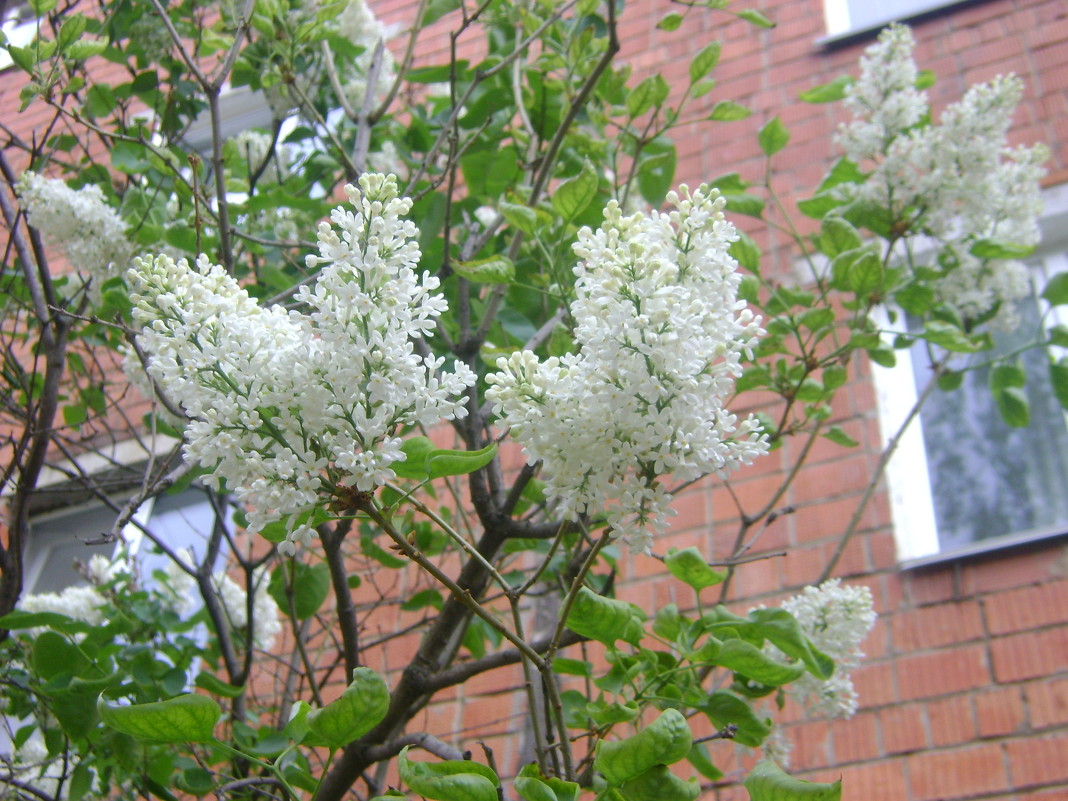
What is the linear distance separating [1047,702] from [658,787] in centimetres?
153

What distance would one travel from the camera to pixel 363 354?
1083 millimetres

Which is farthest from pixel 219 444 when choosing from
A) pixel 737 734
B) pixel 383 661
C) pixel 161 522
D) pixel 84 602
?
pixel 161 522

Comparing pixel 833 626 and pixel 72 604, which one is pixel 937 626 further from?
pixel 72 604

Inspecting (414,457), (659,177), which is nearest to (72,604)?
(659,177)

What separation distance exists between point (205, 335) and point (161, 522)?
316 cm

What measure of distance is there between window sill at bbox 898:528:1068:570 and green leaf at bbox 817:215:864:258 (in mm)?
963

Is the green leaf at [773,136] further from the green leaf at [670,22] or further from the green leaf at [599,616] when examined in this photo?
the green leaf at [599,616]

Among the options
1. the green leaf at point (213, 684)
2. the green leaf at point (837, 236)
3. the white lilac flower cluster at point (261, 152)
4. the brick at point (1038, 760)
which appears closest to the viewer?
the green leaf at point (213, 684)

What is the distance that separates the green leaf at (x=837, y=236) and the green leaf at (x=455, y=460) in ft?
4.01

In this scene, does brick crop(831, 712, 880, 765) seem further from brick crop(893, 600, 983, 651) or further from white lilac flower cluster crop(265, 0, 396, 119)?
white lilac flower cluster crop(265, 0, 396, 119)

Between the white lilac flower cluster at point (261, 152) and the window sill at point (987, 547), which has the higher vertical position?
the white lilac flower cluster at point (261, 152)

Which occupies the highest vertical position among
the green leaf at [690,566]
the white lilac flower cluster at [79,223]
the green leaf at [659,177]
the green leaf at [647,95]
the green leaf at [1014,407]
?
the green leaf at [647,95]

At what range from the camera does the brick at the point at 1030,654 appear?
2.43 meters

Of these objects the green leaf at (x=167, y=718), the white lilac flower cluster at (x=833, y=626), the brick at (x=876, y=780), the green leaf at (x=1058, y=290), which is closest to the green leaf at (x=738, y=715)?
the white lilac flower cluster at (x=833, y=626)
